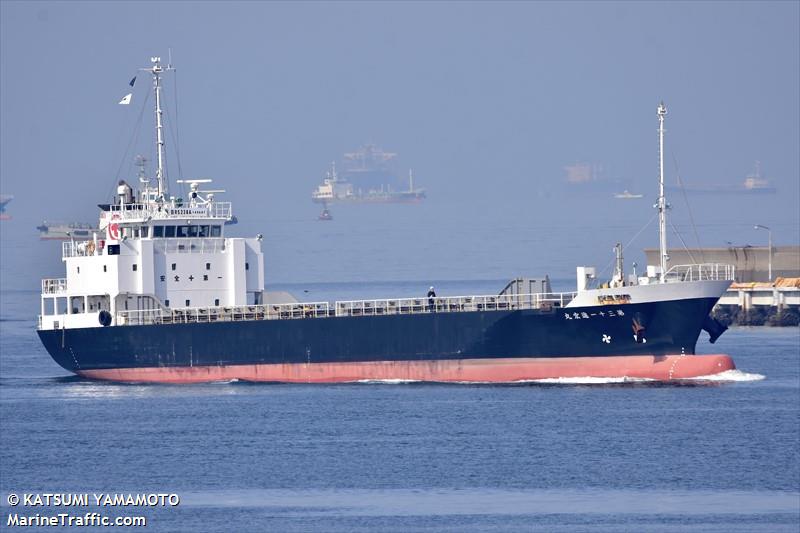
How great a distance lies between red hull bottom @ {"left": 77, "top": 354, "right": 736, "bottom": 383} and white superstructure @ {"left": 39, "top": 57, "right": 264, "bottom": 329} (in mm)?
2483

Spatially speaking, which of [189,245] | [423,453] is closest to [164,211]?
[189,245]

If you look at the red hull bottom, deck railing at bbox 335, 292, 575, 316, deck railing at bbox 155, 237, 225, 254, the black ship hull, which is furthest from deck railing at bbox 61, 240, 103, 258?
deck railing at bbox 335, 292, 575, 316

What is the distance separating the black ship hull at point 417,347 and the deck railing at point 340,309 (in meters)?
0.43

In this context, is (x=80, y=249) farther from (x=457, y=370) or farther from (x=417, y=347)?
(x=457, y=370)

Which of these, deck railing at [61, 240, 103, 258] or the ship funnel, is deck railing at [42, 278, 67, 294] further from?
the ship funnel

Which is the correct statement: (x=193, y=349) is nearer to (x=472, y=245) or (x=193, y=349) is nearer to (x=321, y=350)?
(x=321, y=350)

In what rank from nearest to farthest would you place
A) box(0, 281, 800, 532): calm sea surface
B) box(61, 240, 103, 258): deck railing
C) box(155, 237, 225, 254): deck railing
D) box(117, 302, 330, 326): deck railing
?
box(0, 281, 800, 532): calm sea surface → box(117, 302, 330, 326): deck railing → box(155, 237, 225, 254): deck railing → box(61, 240, 103, 258): deck railing

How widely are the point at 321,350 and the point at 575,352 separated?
27.0 ft

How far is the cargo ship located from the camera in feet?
152

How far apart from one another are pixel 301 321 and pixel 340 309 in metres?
1.30

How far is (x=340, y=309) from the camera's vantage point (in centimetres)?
5003

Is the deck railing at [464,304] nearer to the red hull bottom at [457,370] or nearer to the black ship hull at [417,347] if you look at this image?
the black ship hull at [417,347]

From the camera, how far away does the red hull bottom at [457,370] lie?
46469mm

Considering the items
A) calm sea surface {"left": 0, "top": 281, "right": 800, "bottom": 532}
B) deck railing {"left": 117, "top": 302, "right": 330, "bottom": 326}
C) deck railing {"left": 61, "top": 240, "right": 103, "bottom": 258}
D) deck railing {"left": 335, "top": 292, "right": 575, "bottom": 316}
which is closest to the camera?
calm sea surface {"left": 0, "top": 281, "right": 800, "bottom": 532}
